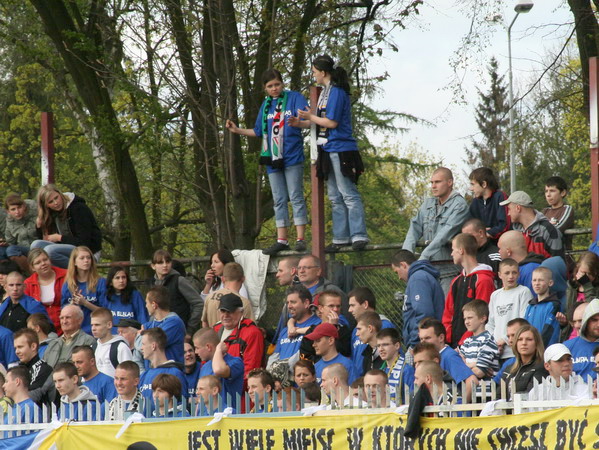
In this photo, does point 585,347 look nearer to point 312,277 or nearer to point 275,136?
point 312,277

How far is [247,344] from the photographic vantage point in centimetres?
1112

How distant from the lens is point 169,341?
38.0 ft

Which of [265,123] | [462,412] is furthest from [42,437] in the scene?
[265,123]

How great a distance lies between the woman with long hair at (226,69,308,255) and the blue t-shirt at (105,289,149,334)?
1.60 meters

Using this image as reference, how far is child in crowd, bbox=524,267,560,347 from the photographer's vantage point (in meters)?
10.1

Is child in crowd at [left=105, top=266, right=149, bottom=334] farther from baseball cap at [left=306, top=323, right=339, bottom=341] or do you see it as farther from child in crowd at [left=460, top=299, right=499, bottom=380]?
child in crowd at [left=460, top=299, right=499, bottom=380]

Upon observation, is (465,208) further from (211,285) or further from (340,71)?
(211,285)

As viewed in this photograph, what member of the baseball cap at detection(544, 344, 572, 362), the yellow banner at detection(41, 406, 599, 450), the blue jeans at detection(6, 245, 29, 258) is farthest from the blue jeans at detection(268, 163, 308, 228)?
the baseball cap at detection(544, 344, 572, 362)

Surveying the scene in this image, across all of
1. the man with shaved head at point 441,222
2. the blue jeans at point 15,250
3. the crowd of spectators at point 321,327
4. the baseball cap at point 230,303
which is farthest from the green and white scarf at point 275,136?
the blue jeans at point 15,250

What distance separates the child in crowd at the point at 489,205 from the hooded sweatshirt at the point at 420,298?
134 centimetres

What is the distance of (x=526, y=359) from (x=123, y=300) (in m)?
5.60

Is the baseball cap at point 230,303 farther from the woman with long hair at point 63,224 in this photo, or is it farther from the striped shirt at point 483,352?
the woman with long hair at point 63,224

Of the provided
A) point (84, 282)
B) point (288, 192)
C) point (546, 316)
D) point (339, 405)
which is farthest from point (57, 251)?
point (339, 405)

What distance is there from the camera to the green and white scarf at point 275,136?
13367mm
